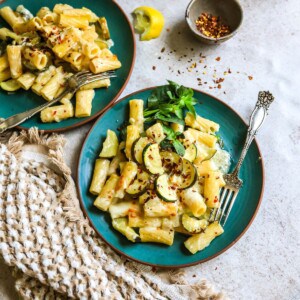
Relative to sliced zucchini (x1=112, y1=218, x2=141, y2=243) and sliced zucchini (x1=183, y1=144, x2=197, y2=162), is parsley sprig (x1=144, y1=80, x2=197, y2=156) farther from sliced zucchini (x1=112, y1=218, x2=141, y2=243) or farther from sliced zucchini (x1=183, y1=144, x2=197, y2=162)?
sliced zucchini (x1=112, y1=218, x2=141, y2=243)

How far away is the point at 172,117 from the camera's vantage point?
6.39 ft

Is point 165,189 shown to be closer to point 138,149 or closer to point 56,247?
point 138,149

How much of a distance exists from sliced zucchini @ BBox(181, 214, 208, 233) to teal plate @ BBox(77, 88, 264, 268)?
7cm

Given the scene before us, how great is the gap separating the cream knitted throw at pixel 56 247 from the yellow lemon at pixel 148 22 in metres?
0.61

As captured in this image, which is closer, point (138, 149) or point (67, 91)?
point (138, 149)

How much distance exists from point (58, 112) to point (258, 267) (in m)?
0.98

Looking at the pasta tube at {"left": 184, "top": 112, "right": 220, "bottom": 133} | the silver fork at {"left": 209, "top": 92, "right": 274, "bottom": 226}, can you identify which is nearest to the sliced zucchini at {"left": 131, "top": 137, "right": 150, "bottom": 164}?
the pasta tube at {"left": 184, "top": 112, "right": 220, "bottom": 133}

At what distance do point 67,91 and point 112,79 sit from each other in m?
0.19

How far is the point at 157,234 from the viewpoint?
183 centimetres

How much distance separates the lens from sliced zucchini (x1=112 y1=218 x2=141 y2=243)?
1.84m

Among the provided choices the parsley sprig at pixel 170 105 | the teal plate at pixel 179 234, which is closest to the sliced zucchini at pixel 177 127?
the parsley sprig at pixel 170 105

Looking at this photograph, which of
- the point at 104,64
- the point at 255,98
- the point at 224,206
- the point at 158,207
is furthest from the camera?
the point at 255,98

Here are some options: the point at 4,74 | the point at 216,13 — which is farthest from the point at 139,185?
the point at 216,13

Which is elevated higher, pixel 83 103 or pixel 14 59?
pixel 14 59
